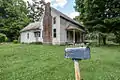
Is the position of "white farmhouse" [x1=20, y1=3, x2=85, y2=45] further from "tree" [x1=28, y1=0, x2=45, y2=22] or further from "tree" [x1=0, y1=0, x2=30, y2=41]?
"tree" [x1=28, y1=0, x2=45, y2=22]

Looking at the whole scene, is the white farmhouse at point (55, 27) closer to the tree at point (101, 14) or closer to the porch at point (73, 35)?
the porch at point (73, 35)

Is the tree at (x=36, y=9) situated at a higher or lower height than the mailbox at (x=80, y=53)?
higher

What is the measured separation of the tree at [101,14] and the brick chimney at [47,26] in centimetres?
542

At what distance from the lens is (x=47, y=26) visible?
27.6m

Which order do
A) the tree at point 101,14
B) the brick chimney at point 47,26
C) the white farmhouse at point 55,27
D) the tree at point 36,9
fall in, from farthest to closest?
the tree at point 36,9 < the brick chimney at point 47,26 < the white farmhouse at point 55,27 < the tree at point 101,14

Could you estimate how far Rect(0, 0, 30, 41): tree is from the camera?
134 feet

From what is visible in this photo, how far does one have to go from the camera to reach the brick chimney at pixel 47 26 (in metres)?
27.2

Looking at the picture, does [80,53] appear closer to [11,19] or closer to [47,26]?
[47,26]

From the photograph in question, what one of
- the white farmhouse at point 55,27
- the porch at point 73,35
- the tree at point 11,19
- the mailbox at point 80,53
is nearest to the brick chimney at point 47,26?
the white farmhouse at point 55,27

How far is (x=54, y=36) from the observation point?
27.4 meters

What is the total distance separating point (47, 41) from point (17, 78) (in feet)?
63.2

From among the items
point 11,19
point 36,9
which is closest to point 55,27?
point 11,19

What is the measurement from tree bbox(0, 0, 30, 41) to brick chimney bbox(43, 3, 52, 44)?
49.9ft

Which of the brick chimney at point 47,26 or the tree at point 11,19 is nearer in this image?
the brick chimney at point 47,26
